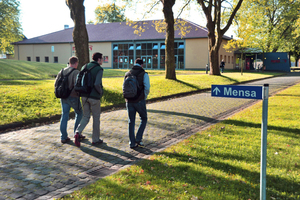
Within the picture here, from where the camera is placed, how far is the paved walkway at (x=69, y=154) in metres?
4.24

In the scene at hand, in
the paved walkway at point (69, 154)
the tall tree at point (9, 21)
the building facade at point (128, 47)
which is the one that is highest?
the tall tree at point (9, 21)

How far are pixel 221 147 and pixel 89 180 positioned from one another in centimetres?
288

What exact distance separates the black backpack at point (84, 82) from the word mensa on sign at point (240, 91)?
10.8 feet

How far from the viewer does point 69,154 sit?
225 inches

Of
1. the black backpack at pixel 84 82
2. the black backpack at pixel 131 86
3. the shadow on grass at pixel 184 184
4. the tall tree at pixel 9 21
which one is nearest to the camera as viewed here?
the shadow on grass at pixel 184 184

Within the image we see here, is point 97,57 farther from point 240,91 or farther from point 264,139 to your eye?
point 264,139

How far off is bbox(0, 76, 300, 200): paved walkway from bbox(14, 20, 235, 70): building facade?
4031 cm

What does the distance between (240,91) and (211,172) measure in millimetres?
1752

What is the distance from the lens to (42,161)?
208 inches

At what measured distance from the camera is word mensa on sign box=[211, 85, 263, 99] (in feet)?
10.8

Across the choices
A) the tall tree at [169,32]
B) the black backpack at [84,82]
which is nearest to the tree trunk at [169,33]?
the tall tree at [169,32]

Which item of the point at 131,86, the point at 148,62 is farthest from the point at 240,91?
the point at 148,62

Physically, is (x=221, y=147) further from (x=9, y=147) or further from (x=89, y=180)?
(x=9, y=147)

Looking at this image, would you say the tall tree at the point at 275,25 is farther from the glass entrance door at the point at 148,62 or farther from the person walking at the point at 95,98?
the person walking at the point at 95,98
